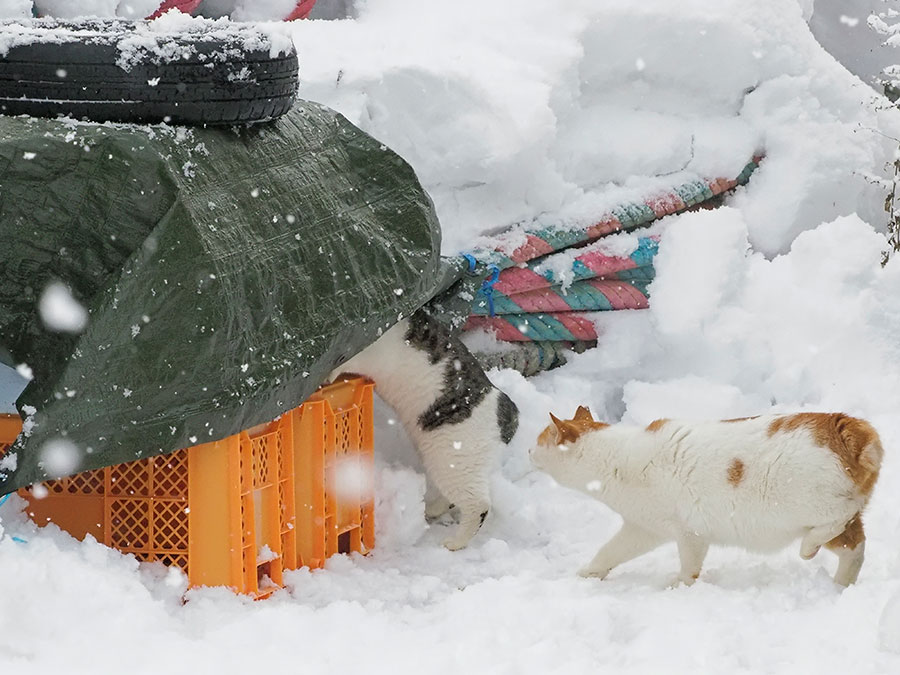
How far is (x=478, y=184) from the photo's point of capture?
6.03 metres

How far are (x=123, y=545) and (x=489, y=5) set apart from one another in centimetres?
401

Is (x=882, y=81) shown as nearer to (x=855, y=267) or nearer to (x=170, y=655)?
(x=855, y=267)

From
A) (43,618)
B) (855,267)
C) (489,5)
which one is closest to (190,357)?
(43,618)

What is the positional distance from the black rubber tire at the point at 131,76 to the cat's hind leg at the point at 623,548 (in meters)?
1.89

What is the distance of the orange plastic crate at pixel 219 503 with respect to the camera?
13.5ft

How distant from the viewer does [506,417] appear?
5145 mm

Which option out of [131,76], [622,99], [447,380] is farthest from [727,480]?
[622,99]

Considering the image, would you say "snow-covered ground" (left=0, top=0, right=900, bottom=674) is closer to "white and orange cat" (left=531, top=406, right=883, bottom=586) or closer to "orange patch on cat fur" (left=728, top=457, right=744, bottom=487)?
"white and orange cat" (left=531, top=406, right=883, bottom=586)

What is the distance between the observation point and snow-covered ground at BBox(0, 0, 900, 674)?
3451 mm

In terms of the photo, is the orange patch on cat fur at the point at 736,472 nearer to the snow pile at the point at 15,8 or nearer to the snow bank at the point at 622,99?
the snow bank at the point at 622,99

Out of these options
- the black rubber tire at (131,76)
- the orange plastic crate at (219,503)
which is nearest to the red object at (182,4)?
the black rubber tire at (131,76)

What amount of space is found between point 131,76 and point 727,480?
7.30 ft

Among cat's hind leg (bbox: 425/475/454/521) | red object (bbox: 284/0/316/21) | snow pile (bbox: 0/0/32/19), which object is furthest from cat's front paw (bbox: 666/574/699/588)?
red object (bbox: 284/0/316/21)

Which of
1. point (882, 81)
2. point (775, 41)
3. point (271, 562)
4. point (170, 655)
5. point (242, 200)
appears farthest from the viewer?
point (882, 81)
